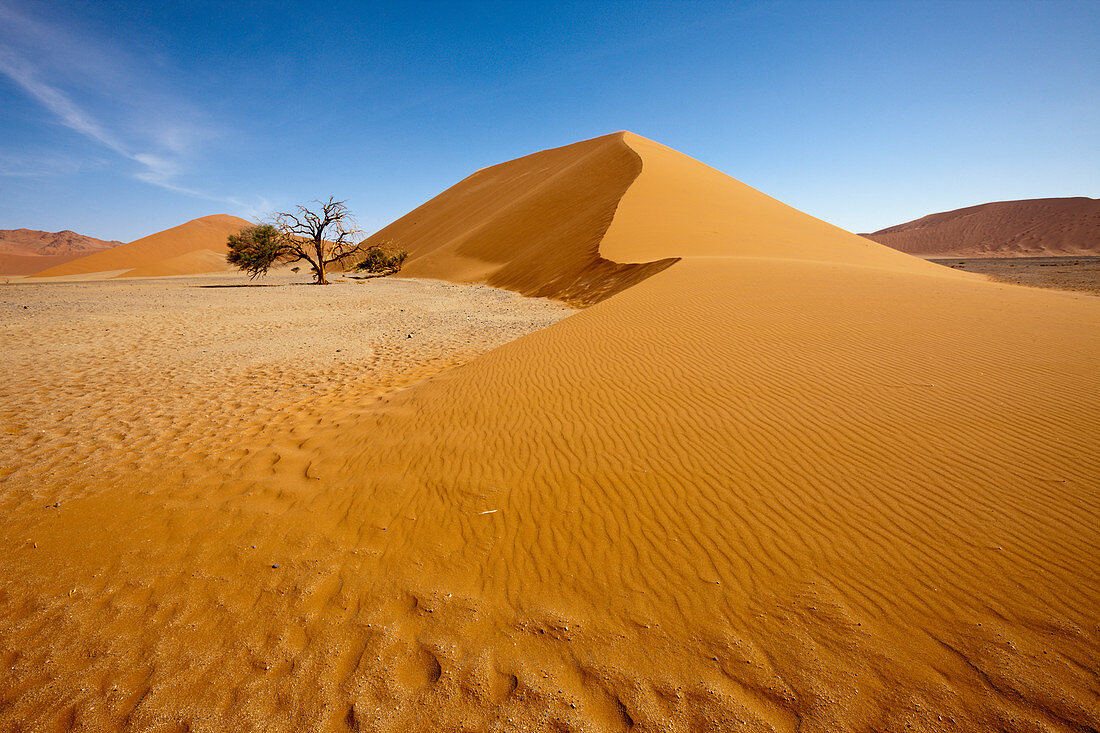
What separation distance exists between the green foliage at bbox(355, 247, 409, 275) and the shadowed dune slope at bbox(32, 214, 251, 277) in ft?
94.2

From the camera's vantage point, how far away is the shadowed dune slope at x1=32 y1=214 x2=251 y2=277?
208 feet

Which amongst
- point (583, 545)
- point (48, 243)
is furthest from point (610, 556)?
point (48, 243)

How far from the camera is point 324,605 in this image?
9.78 ft

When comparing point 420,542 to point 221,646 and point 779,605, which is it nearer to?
point 221,646

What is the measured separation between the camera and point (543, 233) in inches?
1102

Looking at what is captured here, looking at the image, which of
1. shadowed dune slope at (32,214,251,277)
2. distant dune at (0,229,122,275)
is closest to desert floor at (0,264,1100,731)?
shadowed dune slope at (32,214,251,277)

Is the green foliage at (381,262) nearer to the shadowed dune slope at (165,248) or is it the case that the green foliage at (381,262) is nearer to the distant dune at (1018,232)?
the shadowed dune slope at (165,248)

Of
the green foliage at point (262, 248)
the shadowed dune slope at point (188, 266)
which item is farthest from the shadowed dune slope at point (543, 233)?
the shadowed dune slope at point (188, 266)

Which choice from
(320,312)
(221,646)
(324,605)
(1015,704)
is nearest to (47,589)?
(221,646)

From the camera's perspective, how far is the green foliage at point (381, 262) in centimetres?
3581

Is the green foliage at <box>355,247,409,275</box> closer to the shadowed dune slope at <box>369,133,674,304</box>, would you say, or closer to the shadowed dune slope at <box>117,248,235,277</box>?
the shadowed dune slope at <box>369,133,674,304</box>

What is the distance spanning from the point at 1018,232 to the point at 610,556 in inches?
4484

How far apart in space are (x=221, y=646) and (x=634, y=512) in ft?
9.60

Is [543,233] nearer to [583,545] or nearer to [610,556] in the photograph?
[583,545]
